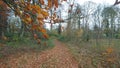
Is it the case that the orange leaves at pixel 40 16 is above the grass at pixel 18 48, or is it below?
above

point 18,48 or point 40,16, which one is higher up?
point 40,16

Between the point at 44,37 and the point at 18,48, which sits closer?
the point at 44,37

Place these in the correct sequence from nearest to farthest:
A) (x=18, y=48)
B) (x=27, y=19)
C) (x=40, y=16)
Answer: (x=40, y=16) → (x=27, y=19) → (x=18, y=48)

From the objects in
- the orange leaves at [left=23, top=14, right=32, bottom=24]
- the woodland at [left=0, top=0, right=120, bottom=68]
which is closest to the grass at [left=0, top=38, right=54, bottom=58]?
the woodland at [left=0, top=0, right=120, bottom=68]

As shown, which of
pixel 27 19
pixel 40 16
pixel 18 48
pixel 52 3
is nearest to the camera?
pixel 40 16

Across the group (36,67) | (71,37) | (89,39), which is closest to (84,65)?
(36,67)

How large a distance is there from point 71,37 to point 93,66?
19874 millimetres

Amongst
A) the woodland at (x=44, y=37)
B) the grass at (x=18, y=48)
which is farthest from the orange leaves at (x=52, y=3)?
the grass at (x=18, y=48)

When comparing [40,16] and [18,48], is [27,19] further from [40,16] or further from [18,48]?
[18,48]

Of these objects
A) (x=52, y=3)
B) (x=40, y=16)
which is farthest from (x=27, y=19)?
(x=52, y=3)

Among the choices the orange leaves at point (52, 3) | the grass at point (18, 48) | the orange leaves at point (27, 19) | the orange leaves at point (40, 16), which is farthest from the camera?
the grass at point (18, 48)

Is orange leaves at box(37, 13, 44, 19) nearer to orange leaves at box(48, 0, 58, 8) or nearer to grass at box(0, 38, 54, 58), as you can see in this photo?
orange leaves at box(48, 0, 58, 8)

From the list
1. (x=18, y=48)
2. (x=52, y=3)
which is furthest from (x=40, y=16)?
(x=18, y=48)

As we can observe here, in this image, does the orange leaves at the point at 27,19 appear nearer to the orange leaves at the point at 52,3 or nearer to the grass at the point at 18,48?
the orange leaves at the point at 52,3
